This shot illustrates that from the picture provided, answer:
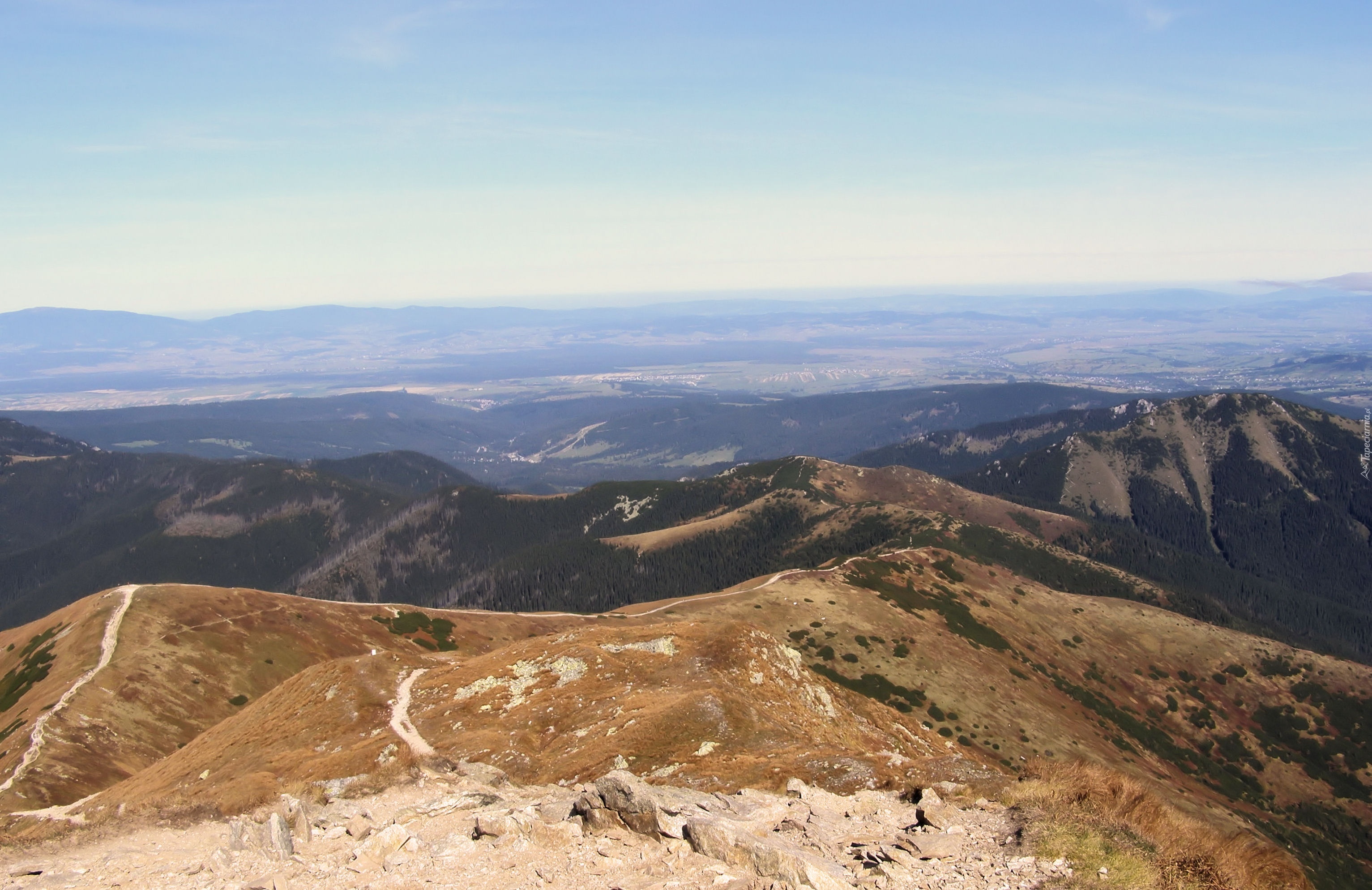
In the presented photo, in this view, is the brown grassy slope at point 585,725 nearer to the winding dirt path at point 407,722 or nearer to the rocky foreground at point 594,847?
the winding dirt path at point 407,722

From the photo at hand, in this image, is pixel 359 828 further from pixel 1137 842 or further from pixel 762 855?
pixel 1137 842

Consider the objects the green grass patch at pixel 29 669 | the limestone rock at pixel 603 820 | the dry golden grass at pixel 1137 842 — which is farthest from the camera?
the green grass patch at pixel 29 669

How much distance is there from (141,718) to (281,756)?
43594mm

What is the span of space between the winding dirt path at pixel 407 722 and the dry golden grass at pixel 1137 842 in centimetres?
3310

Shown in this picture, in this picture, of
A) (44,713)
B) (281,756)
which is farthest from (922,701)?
(44,713)

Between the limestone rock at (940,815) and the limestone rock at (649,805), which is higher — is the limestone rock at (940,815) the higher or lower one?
the lower one

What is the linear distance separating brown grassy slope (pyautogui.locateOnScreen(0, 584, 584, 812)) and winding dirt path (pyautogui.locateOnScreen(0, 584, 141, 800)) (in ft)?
1.64

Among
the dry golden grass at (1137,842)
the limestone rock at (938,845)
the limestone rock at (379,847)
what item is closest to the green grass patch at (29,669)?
the limestone rock at (379,847)

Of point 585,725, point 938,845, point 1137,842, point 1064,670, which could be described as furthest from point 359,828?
point 1064,670

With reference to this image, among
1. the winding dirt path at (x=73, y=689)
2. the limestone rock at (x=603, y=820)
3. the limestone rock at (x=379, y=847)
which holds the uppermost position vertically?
the limestone rock at (x=603, y=820)

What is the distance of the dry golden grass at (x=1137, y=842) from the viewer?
75.0 feet

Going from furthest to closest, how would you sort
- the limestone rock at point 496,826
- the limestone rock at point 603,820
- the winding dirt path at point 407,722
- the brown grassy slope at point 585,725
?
1. the winding dirt path at point 407,722
2. the brown grassy slope at point 585,725
3. the limestone rock at point 496,826
4. the limestone rock at point 603,820

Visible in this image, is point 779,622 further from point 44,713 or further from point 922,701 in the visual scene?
point 44,713

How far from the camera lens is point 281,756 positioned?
48719 mm
